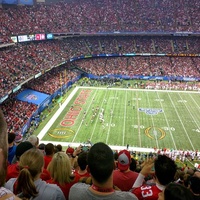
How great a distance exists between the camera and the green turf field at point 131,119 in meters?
26.9

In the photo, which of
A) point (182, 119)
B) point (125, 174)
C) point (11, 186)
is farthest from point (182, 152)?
point (11, 186)

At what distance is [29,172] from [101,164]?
119 cm

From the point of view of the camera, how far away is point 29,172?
12.2 feet

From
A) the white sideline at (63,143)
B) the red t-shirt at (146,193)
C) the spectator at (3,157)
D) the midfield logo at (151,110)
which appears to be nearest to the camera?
the spectator at (3,157)

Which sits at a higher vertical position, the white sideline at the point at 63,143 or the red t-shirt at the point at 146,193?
the red t-shirt at the point at 146,193

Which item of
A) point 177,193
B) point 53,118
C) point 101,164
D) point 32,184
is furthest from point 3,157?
point 53,118

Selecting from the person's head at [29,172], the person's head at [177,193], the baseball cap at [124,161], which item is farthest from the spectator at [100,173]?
the baseball cap at [124,161]

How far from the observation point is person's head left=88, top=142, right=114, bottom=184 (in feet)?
10.2

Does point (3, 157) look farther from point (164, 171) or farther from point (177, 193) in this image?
point (164, 171)

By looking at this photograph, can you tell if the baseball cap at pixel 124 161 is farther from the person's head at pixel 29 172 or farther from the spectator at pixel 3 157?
the spectator at pixel 3 157

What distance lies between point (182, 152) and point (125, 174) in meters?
19.8

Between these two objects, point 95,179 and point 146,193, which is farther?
point 146,193

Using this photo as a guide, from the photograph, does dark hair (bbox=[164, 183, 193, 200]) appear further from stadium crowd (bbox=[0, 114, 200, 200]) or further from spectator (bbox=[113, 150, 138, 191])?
spectator (bbox=[113, 150, 138, 191])

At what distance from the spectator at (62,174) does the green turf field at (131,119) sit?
Answer: 70.4 ft
